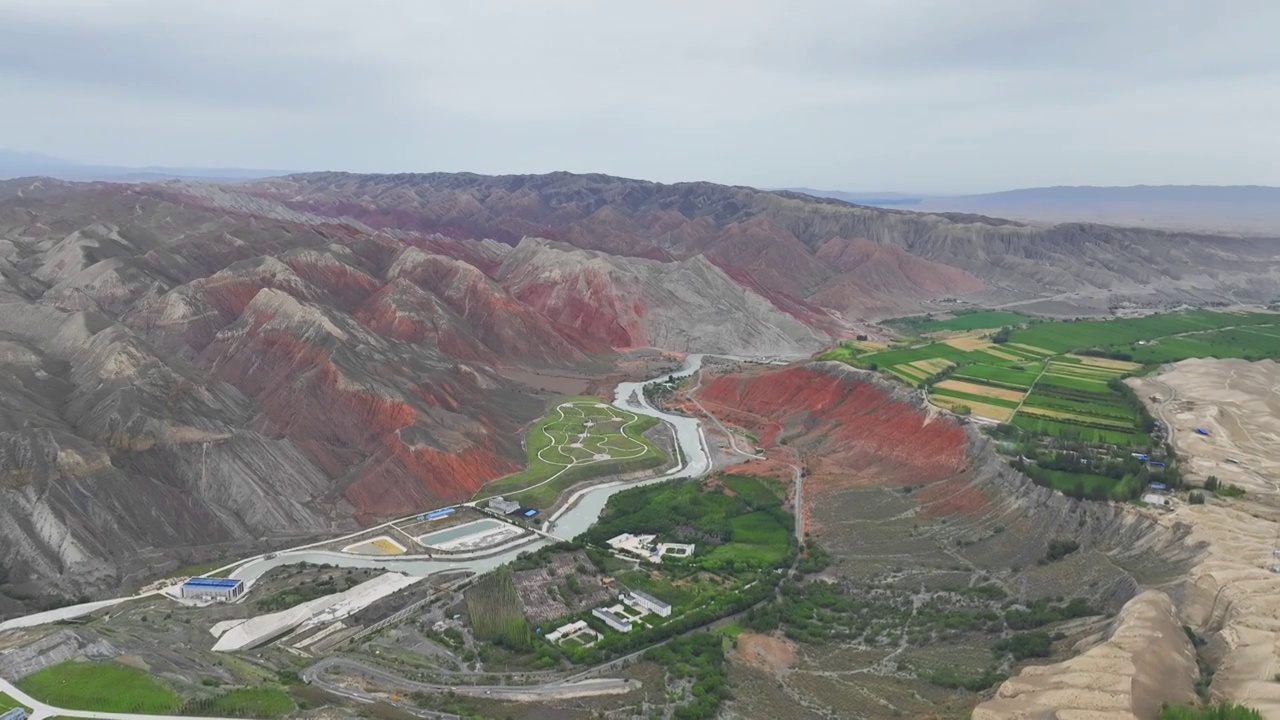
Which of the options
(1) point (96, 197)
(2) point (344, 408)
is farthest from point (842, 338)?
(1) point (96, 197)

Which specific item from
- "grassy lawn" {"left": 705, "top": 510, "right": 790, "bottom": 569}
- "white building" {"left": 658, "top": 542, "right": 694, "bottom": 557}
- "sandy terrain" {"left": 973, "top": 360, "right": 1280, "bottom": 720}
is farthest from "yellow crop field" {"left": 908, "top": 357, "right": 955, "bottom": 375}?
"white building" {"left": 658, "top": 542, "right": 694, "bottom": 557}

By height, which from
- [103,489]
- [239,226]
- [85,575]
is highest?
[239,226]

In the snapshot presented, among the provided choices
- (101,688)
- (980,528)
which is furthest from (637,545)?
(101,688)

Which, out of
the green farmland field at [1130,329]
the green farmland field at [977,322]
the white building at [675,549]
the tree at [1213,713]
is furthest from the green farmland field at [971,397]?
→ the green farmland field at [977,322]

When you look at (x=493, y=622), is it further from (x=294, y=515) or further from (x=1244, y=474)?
(x=1244, y=474)

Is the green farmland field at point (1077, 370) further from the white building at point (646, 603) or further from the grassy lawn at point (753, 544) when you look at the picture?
the white building at point (646, 603)

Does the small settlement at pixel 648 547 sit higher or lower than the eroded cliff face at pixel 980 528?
lower

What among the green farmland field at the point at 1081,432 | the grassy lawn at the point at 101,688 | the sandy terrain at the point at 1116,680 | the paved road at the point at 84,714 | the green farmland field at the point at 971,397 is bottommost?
the paved road at the point at 84,714
